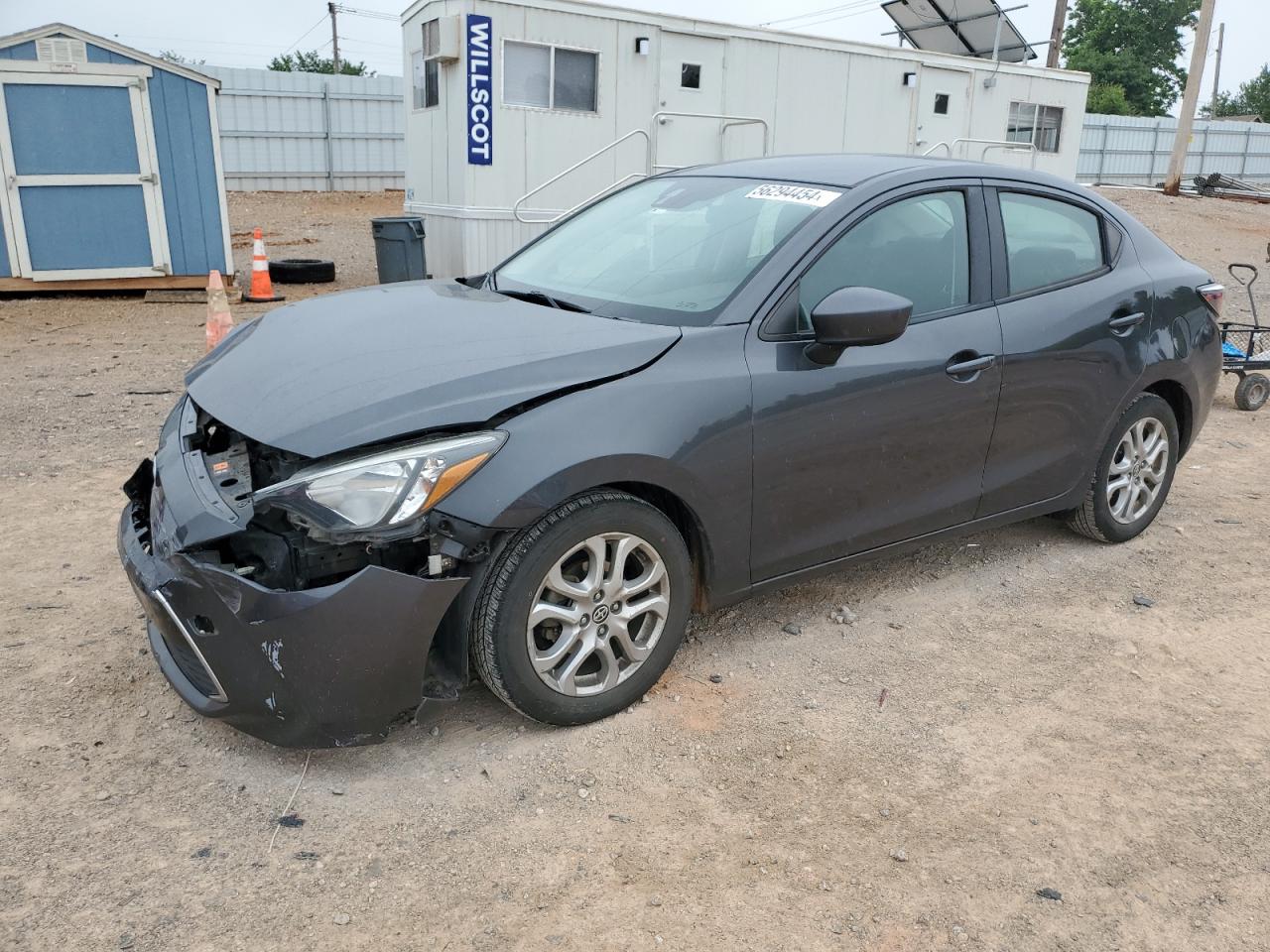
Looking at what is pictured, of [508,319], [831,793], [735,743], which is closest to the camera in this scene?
[831,793]

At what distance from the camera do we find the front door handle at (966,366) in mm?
3674

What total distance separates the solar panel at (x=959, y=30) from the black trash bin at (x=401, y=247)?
317 inches

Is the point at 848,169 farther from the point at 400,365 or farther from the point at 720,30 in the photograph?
the point at 720,30

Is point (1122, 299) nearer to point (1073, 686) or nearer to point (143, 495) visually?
point (1073, 686)

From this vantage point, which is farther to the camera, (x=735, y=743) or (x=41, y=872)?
(x=735, y=743)

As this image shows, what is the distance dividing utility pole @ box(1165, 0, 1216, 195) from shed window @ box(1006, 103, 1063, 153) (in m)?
11.5

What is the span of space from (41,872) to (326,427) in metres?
1.25

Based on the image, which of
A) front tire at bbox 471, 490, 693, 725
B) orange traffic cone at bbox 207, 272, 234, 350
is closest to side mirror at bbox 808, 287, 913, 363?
front tire at bbox 471, 490, 693, 725

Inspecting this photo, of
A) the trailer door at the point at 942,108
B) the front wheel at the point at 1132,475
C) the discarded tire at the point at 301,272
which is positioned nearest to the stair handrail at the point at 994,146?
the trailer door at the point at 942,108

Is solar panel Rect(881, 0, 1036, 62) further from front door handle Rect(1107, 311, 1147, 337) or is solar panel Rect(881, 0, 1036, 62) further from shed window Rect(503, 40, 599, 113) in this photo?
front door handle Rect(1107, 311, 1147, 337)

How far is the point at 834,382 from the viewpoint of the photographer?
3375mm

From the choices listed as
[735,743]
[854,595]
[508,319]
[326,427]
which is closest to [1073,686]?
[854,595]

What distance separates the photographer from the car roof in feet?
12.3

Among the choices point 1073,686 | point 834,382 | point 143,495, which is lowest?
point 1073,686
